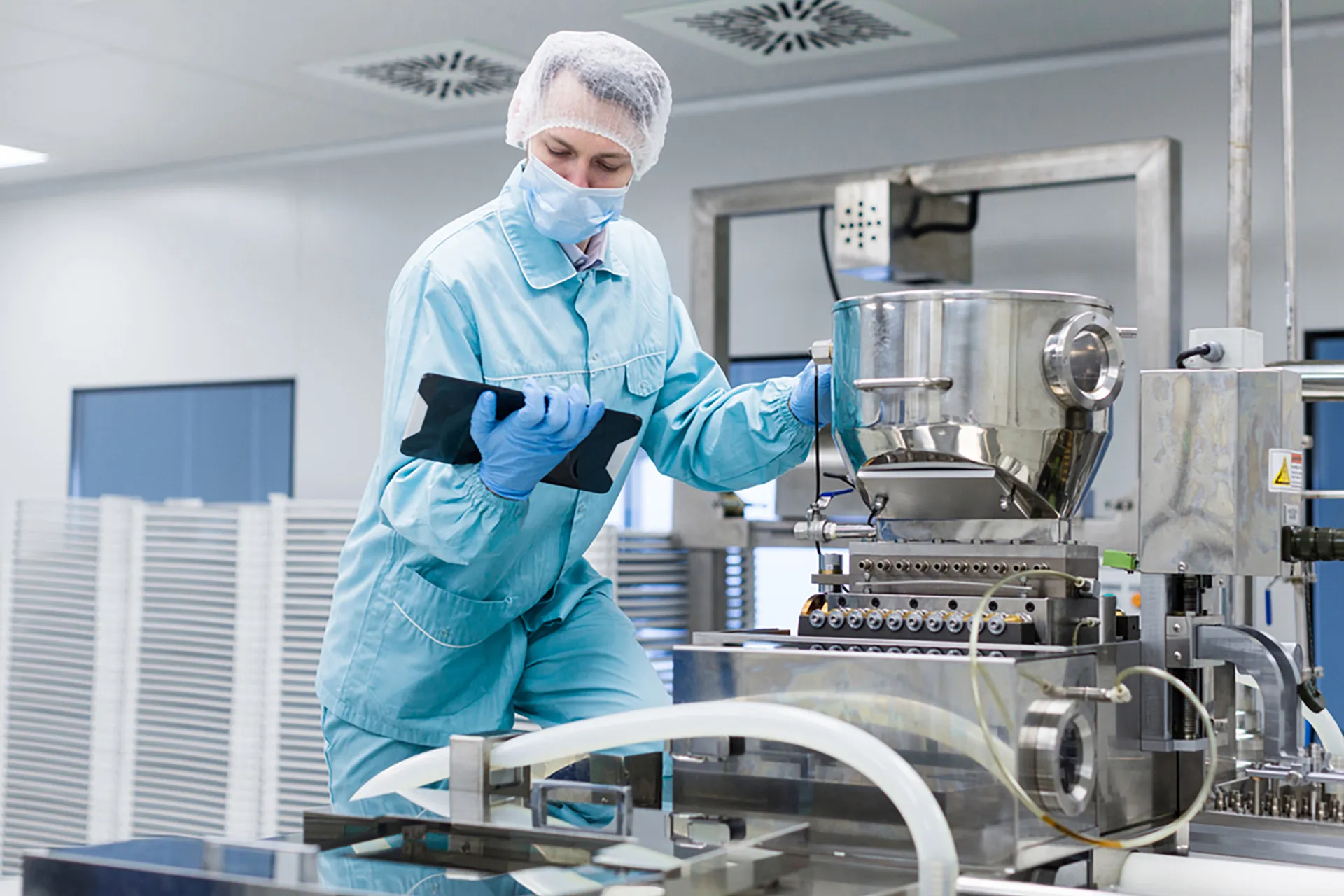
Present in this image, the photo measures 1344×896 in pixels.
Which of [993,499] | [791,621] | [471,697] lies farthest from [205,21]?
[993,499]

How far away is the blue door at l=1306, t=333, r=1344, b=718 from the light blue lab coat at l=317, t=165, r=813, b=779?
262cm

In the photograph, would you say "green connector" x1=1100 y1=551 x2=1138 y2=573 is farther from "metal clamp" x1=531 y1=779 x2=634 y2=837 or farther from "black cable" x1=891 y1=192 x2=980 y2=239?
"black cable" x1=891 y1=192 x2=980 y2=239

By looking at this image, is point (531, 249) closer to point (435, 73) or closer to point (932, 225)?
point (932, 225)

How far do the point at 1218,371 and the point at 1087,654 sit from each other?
1.08ft

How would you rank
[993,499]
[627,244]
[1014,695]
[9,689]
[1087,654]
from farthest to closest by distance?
1. [9,689]
2. [627,244]
3. [993,499]
4. [1087,654]
5. [1014,695]

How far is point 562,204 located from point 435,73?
2.97m

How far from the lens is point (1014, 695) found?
1.18 meters

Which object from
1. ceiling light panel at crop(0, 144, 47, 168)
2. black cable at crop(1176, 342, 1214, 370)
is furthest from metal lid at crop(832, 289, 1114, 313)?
ceiling light panel at crop(0, 144, 47, 168)

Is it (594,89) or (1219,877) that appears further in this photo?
(594,89)

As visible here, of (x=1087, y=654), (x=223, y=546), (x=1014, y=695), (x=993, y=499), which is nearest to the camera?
(x=1014, y=695)

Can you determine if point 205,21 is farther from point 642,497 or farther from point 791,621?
point 791,621

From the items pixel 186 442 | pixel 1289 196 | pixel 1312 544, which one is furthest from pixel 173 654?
pixel 1312 544

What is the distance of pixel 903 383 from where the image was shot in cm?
140

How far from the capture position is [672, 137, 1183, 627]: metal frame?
350cm
